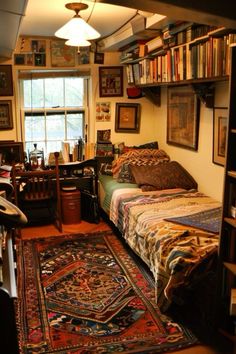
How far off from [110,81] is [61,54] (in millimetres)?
716

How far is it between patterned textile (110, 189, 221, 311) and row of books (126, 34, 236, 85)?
1154 millimetres

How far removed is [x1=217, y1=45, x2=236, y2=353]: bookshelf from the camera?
7.30 ft

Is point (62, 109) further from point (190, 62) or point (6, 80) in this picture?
point (190, 62)

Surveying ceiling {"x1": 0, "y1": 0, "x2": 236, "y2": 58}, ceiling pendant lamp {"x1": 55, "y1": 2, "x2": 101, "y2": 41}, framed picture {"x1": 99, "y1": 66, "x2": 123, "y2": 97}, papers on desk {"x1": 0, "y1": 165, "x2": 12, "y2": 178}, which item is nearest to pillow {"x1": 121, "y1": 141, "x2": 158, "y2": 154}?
framed picture {"x1": 99, "y1": 66, "x2": 123, "y2": 97}

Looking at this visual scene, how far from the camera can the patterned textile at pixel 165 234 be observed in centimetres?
240

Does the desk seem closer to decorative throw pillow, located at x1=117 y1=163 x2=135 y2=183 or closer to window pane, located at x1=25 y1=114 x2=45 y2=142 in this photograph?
decorative throw pillow, located at x1=117 y1=163 x2=135 y2=183

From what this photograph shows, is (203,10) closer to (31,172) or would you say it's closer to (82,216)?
(31,172)

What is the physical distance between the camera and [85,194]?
470cm

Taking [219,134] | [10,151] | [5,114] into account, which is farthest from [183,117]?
[5,114]

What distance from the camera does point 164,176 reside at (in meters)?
4.08

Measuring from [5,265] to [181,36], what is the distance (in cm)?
264

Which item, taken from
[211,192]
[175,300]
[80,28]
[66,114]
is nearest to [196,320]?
[175,300]

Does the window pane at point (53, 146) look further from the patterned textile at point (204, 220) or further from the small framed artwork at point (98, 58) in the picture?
the patterned textile at point (204, 220)

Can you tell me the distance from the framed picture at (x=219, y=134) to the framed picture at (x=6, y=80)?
2.57 m
